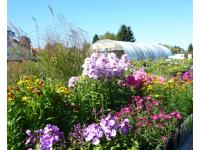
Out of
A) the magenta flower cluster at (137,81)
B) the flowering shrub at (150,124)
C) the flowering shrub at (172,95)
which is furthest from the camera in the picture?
the magenta flower cluster at (137,81)

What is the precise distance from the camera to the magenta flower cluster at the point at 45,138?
244cm

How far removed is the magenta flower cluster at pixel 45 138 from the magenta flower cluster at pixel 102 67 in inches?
67.9

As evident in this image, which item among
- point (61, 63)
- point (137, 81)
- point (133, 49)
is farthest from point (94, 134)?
point (133, 49)

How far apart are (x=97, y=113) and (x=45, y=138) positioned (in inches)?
42.0

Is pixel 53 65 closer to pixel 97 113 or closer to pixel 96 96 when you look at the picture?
pixel 96 96

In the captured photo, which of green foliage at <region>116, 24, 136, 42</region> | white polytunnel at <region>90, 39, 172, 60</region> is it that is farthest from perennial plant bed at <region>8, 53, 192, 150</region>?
green foliage at <region>116, 24, 136, 42</region>

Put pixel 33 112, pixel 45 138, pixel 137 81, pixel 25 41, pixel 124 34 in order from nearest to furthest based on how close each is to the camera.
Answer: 1. pixel 45 138
2. pixel 33 112
3. pixel 137 81
4. pixel 25 41
5. pixel 124 34

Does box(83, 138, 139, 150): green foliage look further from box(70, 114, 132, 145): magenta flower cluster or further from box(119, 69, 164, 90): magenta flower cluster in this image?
box(119, 69, 164, 90): magenta flower cluster

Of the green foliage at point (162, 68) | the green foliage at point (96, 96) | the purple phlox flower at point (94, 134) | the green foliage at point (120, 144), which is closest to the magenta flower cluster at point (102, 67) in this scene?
the green foliage at point (96, 96)

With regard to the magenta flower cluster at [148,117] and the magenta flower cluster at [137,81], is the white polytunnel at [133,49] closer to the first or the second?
the magenta flower cluster at [137,81]

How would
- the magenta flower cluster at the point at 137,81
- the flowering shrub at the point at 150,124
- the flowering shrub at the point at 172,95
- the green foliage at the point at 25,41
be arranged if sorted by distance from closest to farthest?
the flowering shrub at the point at 150,124, the flowering shrub at the point at 172,95, the magenta flower cluster at the point at 137,81, the green foliage at the point at 25,41

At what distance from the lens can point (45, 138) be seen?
2463 millimetres
